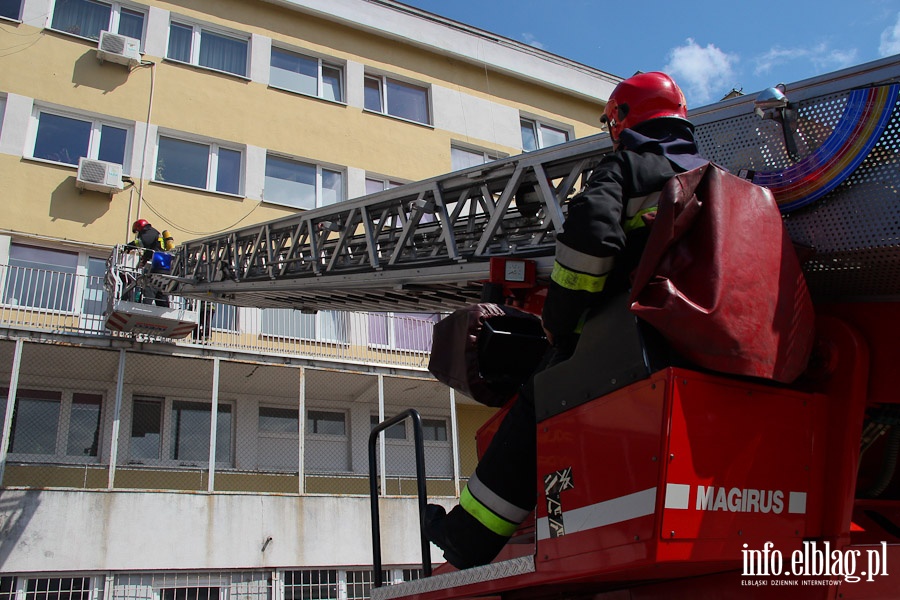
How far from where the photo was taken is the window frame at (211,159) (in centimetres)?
1571

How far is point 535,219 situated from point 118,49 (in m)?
13.3

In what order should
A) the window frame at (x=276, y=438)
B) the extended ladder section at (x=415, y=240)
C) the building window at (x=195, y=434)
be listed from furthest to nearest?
the window frame at (x=276, y=438), the building window at (x=195, y=434), the extended ladder section at (x=415, y=240)

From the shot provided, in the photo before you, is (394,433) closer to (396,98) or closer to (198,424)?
(198,424)

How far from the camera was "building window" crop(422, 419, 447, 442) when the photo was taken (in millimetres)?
17652

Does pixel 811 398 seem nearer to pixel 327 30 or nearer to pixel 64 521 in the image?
pixel 64 521

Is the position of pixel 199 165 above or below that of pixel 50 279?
above

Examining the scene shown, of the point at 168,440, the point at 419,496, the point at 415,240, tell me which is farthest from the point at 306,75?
the point at 419,496

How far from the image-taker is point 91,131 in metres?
15.3

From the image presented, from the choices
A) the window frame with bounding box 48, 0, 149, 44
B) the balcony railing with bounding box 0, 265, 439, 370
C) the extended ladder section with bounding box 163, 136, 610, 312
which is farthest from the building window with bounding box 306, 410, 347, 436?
the window frame with bounding box 48, 0, 149, 44

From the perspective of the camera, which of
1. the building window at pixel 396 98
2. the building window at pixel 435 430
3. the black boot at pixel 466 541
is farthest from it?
the building window at pixel 396 98

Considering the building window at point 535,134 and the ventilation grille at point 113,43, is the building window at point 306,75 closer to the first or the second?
→ the ventilation grille at point 113,43

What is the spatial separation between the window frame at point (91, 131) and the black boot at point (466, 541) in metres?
13.8

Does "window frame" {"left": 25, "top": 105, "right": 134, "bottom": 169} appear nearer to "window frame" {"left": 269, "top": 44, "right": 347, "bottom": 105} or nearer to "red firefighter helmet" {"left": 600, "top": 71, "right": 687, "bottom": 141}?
"window frame" {"left": 269, "top": 44, "right": 347, "bottom": 105}

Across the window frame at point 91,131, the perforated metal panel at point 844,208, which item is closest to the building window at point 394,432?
the window frame at point 91,131
